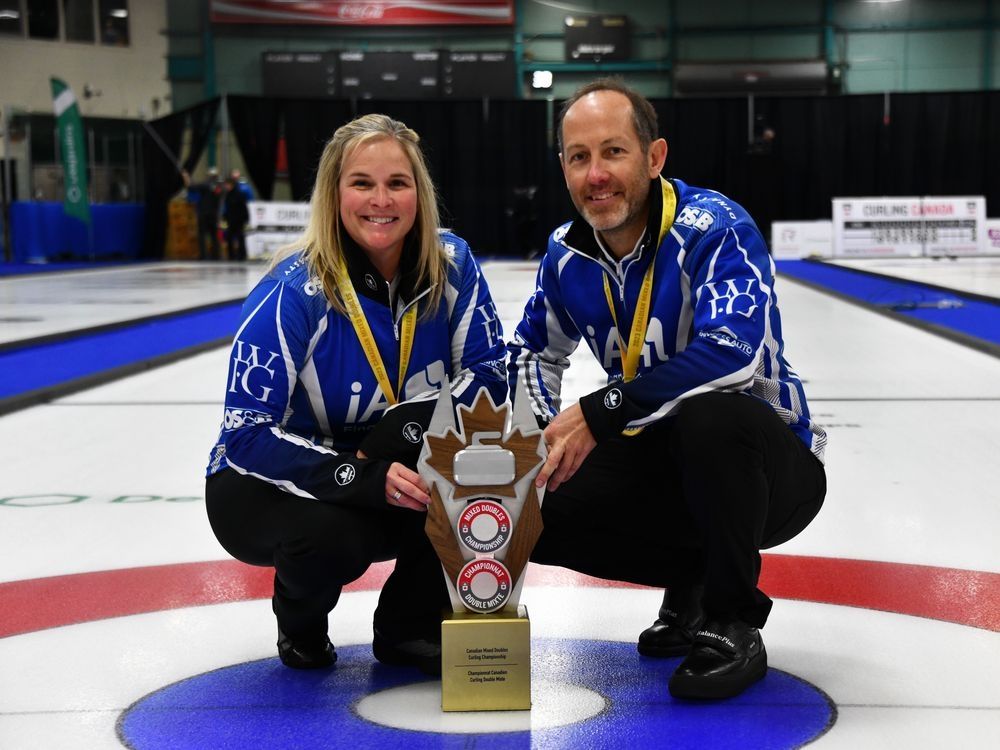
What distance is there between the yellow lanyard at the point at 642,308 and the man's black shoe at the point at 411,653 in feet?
1.71

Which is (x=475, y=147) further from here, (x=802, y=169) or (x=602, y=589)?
(x=602, y=589)

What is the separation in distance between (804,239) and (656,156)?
626 inches

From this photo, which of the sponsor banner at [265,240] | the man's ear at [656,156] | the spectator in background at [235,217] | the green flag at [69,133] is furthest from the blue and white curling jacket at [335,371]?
the spectator in background at [235,217]

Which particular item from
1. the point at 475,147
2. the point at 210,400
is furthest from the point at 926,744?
the point at 475,147

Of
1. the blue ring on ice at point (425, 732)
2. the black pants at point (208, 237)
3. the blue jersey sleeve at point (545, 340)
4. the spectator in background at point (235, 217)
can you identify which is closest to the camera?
the blue ring on ice at point (425, 732)

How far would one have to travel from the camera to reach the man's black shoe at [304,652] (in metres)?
1.93

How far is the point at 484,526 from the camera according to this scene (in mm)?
1710

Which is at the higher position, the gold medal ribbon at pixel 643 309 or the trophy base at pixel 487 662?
the gold medal ribbon at pixel 643 309

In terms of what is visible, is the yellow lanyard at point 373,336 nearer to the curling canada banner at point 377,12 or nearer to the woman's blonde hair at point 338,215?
the woman's blonde hair at point 338,215

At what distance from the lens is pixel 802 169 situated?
1983 centimetres

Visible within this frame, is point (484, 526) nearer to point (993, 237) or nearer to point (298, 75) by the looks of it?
point (993, 237)

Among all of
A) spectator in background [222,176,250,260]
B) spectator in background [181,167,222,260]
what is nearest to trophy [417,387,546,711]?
spectator in background [222,176,250,260]

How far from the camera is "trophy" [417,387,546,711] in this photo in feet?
5.55

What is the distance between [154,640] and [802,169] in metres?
18.9
